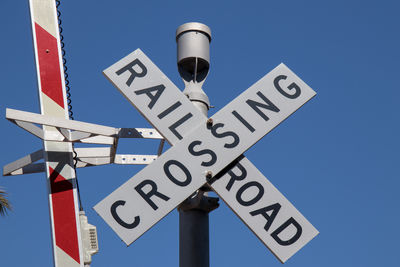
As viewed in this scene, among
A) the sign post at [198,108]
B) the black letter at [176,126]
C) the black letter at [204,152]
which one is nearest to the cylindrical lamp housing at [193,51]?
the sign post at [198,108]

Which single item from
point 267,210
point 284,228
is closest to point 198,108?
point 267,210

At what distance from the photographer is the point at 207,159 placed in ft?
9.96

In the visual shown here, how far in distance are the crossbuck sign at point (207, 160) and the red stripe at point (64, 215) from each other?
69cm

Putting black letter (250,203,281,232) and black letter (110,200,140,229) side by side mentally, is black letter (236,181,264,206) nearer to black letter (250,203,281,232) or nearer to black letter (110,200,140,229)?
black letter (250,203,281,232)

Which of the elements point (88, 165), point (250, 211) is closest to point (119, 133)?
point (88, 165)

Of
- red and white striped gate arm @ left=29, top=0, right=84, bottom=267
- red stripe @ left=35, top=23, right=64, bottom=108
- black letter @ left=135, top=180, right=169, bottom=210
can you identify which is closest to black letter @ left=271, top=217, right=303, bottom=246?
black letter @ left=135, top=180, right=169, bottom=210

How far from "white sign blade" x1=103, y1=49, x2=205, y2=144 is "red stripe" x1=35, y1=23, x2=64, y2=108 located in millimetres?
723

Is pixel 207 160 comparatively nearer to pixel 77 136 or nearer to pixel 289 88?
pixel 289 88

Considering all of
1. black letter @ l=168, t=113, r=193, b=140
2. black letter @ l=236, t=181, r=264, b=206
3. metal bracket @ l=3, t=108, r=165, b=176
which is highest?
metal bracket @ l=3, t=108, r=165, b=176

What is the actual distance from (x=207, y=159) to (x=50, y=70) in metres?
1.39

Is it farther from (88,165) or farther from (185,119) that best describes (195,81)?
(88,165)

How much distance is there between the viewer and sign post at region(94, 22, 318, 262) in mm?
2938

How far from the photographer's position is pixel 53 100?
376 cm

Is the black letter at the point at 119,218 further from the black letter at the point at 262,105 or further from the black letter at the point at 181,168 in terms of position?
the black letter at the point at 262,105
